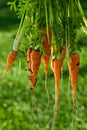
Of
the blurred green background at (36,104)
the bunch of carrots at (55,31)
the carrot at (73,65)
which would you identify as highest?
the bunch of carrots at (55,31)

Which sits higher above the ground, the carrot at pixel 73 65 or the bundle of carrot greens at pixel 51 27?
the bundle of carrot greens at pixel 51 27

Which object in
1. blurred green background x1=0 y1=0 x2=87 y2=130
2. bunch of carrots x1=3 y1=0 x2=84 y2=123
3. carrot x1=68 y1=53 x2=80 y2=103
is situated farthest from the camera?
blurred green background x1=0 y1=0 x2=87 y2=130

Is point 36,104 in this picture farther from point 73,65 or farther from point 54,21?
point 54,21

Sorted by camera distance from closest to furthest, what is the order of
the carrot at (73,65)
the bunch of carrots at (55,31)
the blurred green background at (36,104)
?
the bunch of carrots at (55,31) < the carrot at (73,65) < the blurred green background at (36,104)

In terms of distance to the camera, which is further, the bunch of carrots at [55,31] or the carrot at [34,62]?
the carrot at [34,62]

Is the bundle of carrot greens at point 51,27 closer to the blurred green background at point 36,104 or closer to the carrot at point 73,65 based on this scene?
the carrot at point 73,65

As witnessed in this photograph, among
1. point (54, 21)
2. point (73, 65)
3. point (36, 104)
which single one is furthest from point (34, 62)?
point (36, 104)

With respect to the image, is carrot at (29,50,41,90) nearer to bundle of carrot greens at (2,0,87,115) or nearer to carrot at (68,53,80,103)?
bundle of carrot greens at (2,0,87,115)

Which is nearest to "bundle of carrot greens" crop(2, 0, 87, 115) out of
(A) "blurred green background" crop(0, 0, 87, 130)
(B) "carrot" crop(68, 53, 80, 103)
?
(B) "carrot" crop(68, 53, 80, 103)

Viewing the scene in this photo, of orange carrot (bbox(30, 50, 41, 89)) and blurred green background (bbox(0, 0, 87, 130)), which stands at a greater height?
orange carrot (bbox(30, 50, 41, 89))

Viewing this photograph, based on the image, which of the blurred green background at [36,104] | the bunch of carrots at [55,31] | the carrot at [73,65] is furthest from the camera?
the blurred green background at [36,104]

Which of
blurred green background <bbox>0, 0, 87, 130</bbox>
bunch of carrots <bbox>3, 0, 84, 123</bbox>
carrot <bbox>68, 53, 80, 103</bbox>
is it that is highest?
bunch of carrots <bbox>3, 0, 84, 123</bbox>

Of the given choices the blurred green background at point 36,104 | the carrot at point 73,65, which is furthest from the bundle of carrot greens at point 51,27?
the blurred green background at point 36,104
